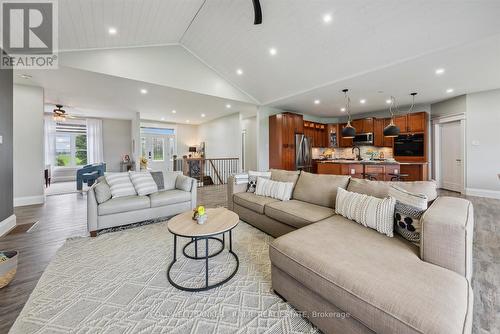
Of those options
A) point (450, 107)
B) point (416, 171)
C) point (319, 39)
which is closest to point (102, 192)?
point (319, 39)

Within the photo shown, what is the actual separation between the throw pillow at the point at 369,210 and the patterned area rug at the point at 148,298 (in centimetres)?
102

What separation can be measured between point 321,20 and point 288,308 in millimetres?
3982

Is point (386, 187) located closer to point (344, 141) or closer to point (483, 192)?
point (483, 192)

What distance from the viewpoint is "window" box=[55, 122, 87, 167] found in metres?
8.52

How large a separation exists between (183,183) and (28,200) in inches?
160

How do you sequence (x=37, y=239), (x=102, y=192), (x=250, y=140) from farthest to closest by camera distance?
(x=250, y=140) → (x=102, y=192) → (x=37, y=239)

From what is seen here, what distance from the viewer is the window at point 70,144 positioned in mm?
8516

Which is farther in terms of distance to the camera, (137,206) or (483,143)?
(483,143)

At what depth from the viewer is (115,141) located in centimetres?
930

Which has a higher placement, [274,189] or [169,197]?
[274,189]

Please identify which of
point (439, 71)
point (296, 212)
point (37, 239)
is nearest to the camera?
point (296, 212)

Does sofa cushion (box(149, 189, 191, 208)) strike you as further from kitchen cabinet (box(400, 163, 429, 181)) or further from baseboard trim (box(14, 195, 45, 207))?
kitchen cabinet (box(400, 163, 429, 181))

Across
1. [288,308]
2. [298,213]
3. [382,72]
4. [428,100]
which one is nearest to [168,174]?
[298,213]

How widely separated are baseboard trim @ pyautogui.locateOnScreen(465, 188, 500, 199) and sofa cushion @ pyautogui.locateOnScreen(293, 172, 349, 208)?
560 cm
